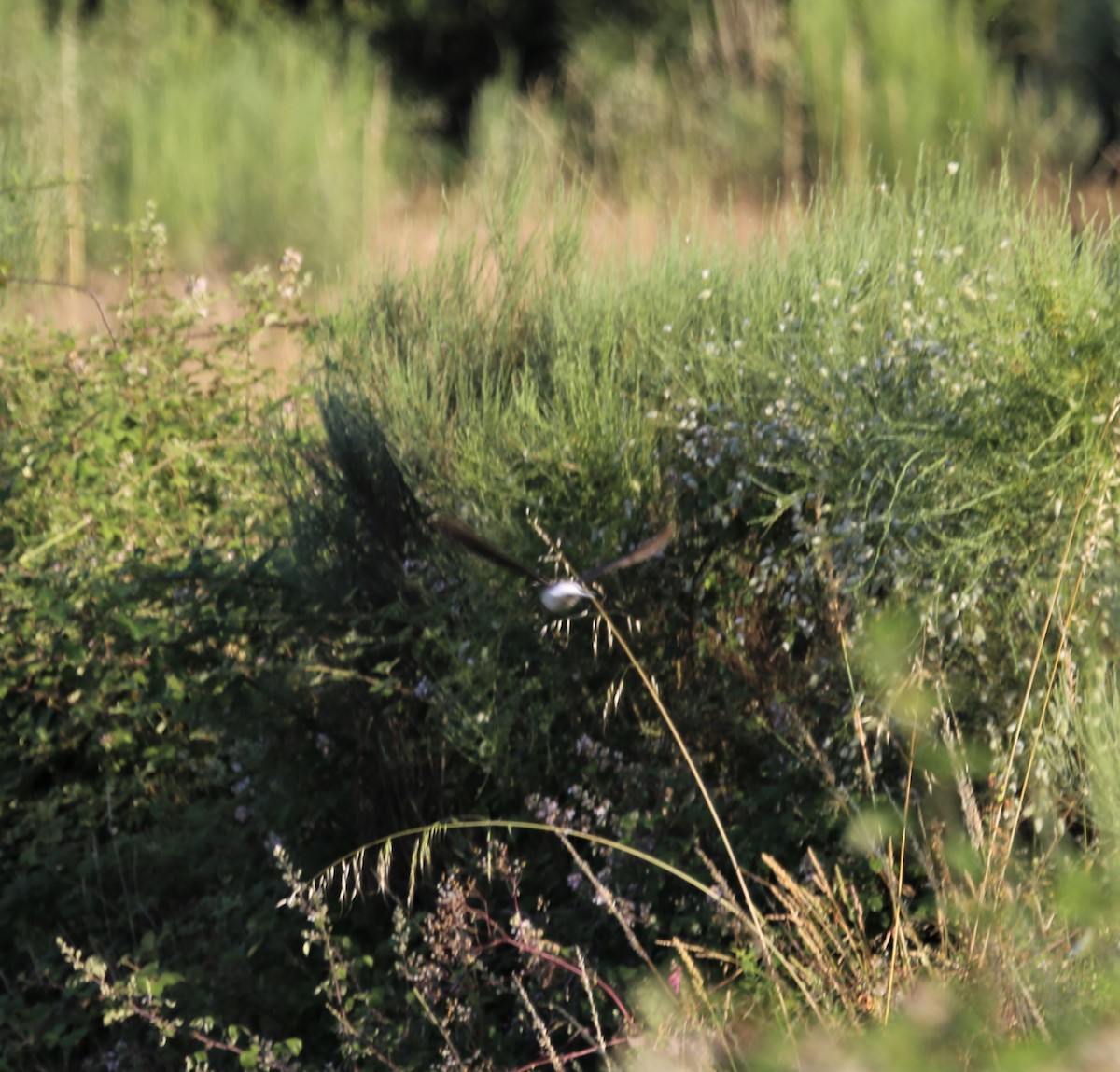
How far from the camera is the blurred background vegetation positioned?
9.05 metres

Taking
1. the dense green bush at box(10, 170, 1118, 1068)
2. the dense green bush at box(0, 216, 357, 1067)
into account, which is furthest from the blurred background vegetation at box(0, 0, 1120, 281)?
the dense green bush at box(10, 170, 1118, 1068)

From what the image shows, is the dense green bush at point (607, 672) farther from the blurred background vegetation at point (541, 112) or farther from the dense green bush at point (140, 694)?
the blurred background vegetation at point (541, 112)

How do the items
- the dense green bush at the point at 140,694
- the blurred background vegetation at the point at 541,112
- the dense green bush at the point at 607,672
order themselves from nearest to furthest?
the dense green bush at the point at 607,672 → the dense green bush at the point at 140,694 → the blurred background vegetation at the point at 541,112

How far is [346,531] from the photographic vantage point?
395 cm

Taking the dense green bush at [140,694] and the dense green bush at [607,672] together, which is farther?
the dense green bush at [140,694]

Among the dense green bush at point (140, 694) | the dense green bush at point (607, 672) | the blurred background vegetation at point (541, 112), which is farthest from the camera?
the blurred background vegetation at point (541, 112)

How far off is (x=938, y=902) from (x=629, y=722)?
1333 mm

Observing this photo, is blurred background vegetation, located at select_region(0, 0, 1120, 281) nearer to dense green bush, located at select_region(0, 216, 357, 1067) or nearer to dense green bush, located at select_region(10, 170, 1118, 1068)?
dense green bush, located at select_region(0, 216, 357, 1067)

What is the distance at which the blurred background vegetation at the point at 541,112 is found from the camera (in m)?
9.05

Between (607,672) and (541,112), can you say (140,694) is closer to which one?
(607,672)

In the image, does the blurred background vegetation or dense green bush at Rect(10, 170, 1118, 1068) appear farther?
the blurred background vegetation

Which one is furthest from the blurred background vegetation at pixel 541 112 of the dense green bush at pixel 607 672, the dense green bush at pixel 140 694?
the dense green bush at pixel 607 672

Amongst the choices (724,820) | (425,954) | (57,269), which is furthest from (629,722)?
(57,269)

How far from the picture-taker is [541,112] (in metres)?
12.0
